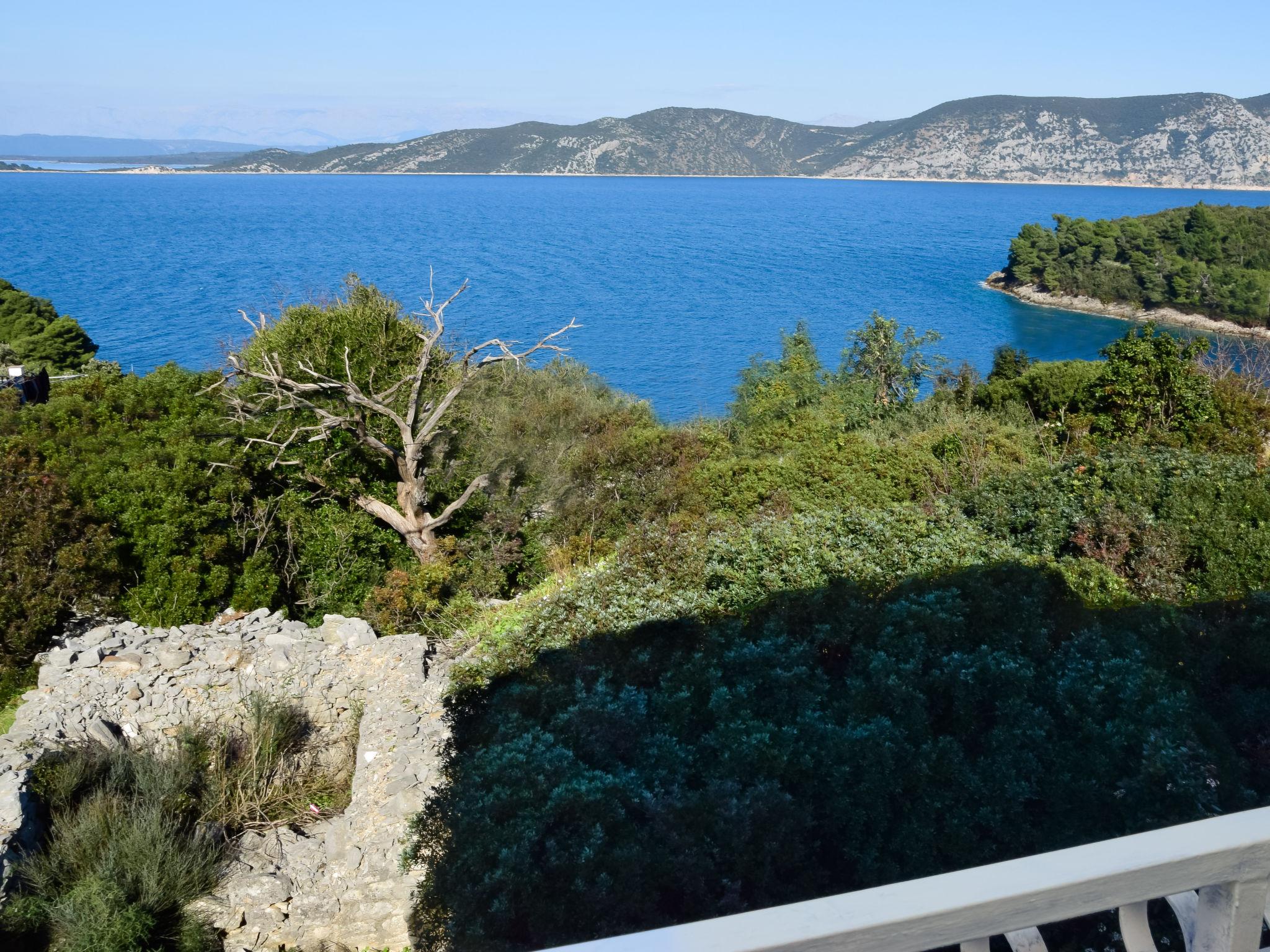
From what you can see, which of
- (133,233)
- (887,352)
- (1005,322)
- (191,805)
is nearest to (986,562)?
(191,805)

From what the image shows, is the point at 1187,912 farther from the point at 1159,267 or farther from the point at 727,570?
the point at 1159,267

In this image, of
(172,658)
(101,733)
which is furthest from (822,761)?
(172,658)

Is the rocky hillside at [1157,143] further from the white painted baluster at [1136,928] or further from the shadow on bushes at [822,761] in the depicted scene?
the white painted baluster at [1136,928]

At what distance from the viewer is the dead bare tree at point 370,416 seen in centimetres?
1366

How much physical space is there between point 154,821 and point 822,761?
4.39 m

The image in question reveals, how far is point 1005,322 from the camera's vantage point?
203 feet

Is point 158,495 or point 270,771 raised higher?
point 158,495

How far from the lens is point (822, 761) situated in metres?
4.66

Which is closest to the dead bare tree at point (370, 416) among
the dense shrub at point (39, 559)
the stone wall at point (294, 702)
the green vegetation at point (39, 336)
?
the dense shrub at point (39, 559)

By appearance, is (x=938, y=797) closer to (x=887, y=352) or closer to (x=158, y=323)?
(x=887, y=352)

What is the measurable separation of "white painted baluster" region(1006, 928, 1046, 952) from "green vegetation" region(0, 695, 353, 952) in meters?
5.88

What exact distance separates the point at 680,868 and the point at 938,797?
133 centimetres

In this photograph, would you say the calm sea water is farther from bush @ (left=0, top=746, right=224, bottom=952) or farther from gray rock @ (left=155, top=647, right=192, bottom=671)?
bush @ (left=0, top=746, right=224, bottom=952)

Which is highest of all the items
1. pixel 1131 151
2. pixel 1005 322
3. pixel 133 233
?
pixel 1131 151
